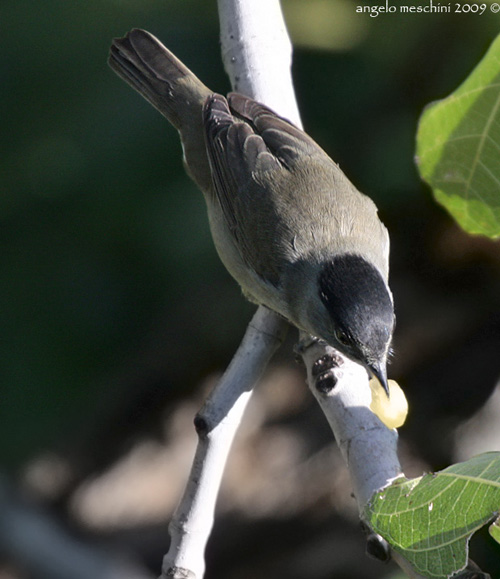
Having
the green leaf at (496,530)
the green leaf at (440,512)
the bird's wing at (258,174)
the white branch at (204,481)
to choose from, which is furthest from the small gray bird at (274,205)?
the green leaf at (496,530)

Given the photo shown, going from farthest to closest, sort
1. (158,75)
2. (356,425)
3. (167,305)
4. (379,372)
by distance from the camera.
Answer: (167,305), (158,75), (379,372), (356,425)

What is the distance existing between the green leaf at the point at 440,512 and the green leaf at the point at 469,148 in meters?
0.60

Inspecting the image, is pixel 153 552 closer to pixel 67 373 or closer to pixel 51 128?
pixel 67 373

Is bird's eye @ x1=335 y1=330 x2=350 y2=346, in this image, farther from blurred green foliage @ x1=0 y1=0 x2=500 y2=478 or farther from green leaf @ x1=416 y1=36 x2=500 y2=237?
blurred green foliage @ x1=0 y1=0 x2=500 y2=478

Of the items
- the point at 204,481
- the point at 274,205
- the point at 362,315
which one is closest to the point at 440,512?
the point at 204,481

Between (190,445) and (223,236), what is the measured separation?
1.04 meters

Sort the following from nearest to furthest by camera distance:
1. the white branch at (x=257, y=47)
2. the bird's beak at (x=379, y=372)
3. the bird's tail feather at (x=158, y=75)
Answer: the bird's beak at (x=379, y=372) < the white branch at (x=257, y=47) < the bird's tail feather at (x=158, y=75)

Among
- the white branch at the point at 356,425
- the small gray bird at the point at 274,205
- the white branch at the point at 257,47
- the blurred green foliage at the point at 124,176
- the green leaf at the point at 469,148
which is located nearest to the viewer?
the green leaf at the point at 469,148

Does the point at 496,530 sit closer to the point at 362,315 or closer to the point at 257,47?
the point at 362,315

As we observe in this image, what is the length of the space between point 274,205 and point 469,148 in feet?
5.01

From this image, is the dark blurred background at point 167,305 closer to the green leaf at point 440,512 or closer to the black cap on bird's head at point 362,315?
the black cap on bird's head at point 362,315

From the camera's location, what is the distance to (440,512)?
5.28 ft

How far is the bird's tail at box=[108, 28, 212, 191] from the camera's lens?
11.7ft

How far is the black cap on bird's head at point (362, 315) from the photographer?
105 inches
